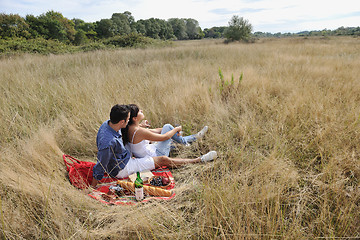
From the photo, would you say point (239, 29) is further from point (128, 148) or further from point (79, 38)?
point (128, 148)

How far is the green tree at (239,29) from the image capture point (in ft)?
95.6

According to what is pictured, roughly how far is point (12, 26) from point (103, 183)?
960 inches

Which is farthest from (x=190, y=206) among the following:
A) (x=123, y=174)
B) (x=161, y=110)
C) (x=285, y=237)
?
(x=161, y=110)

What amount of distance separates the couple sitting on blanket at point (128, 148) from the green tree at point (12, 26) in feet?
72.9

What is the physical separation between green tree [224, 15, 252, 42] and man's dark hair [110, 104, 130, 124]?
30.0 meters

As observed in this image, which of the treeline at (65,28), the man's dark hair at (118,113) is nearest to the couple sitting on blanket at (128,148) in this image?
the man's dark hair at (118,113)

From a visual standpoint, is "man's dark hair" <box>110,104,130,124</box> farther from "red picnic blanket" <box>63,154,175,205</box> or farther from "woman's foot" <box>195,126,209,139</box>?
"woman's foot" <box>195,126,209,139</box>

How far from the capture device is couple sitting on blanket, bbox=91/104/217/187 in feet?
8.16

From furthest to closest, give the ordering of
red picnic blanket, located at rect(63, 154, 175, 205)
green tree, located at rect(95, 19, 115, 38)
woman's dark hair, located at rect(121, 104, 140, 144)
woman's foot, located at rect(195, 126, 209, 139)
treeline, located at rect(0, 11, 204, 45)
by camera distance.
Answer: green tree, located at rect(95, 19, 115, 38) → treeline, located at rect(0, 11, 204, 45) → woman's foot, located at rect(195, 126, 209, 139) → woman's dark hair, located at rect(121, 104, 140, 144) → red picnic blanket, located at rect(63, 154, 175, 205)

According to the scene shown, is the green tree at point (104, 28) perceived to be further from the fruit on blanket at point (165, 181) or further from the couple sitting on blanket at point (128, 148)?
the fruit on blanket at point (165, 181)

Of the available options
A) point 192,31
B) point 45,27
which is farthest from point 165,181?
point 192,31

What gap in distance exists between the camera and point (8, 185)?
81.5 inches

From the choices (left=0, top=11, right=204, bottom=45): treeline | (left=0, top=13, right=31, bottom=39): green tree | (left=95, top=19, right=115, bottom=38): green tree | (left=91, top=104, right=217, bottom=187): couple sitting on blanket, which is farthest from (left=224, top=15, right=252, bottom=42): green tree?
(left=91, top=104, right=217, bottom=187): couple sitting on blanket

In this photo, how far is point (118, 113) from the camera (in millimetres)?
2484
